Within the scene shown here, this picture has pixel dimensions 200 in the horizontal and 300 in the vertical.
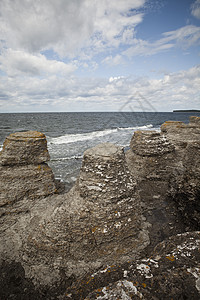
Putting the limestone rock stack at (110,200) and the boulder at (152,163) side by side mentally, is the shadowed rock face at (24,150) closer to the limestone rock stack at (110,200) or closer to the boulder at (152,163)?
the limestone rock stack at (110,200)

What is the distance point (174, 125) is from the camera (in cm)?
1132

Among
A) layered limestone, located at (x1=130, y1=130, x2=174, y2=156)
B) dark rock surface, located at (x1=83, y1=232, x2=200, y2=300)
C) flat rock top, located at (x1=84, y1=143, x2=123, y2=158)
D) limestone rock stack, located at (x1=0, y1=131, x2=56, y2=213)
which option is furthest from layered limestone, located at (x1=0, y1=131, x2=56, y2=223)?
layered limestone, located at (x1=130, y1=130, x2=174, y2=156)

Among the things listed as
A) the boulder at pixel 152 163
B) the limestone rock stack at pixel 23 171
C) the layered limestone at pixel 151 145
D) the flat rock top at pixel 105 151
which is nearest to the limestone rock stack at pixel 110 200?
the flat rock top at pixel 105 151

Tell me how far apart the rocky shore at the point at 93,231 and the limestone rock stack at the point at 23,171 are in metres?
0.03

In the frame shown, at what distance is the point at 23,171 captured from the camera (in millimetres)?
5234

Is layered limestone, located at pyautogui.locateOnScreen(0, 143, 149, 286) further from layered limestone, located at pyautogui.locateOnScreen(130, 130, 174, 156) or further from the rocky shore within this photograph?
layered limestone, located at pyautogui.locateOnScreen(130, 130, 174, 156)

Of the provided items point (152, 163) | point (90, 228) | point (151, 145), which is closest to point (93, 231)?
point (90, 228)

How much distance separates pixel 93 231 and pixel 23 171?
2944 mm

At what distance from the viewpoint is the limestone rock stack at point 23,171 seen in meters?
5.03

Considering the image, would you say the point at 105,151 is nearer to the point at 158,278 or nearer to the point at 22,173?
the point at 22,173

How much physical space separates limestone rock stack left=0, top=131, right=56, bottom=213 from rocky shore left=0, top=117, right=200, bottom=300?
27 mm

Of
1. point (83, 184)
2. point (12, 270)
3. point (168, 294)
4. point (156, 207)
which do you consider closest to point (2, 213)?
point (12, 270)

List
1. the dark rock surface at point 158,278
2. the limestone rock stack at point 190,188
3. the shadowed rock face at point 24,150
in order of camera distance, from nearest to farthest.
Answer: the dark rock surface at point 158,278 → the limestone rock stack at point 190,188 → the shadowed rock face at point 24,150

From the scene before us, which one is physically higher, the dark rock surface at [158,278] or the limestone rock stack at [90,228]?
the dark rock surface at [158,278]
